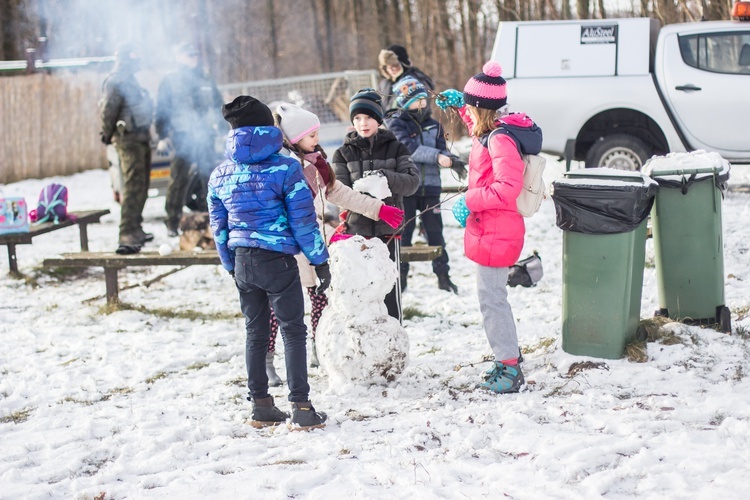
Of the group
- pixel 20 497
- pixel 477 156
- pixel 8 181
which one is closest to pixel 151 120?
pixel 477 156

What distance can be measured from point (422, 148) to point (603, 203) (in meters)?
2.15

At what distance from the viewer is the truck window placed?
10023 millimetres

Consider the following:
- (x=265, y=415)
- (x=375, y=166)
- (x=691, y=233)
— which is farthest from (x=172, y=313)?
(x=691, y=233)

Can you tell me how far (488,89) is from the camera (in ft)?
15.3

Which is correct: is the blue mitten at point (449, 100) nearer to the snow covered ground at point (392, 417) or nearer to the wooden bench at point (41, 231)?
the snow covered ground at point (392, 417)

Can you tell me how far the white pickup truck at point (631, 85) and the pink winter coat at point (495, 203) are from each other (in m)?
5.62

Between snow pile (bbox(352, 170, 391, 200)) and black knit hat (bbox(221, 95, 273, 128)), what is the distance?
104cm

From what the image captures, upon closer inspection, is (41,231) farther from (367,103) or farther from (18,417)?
(367,103)

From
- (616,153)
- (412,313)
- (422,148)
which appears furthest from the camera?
(616,153)

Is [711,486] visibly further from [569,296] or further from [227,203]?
[227,203]

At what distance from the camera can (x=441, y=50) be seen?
2556 cm

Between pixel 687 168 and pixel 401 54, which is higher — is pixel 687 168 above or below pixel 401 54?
below

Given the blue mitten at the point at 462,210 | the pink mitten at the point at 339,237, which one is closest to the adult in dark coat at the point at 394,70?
the pink mitten at the point at 339,237

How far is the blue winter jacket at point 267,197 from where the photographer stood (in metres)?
4.23
